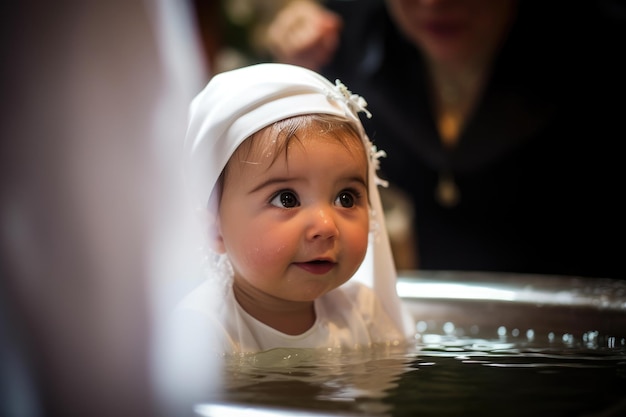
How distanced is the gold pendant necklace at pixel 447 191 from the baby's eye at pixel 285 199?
1.12 metres

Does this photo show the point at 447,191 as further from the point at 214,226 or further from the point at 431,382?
the point at 431,382

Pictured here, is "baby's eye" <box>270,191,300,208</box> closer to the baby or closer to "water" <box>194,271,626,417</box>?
the baby

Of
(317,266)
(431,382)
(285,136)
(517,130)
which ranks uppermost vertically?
(517,130)

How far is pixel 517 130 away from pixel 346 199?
3.38 feet

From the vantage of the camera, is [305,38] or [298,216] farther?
[305,38]

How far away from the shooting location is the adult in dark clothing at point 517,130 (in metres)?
1.94

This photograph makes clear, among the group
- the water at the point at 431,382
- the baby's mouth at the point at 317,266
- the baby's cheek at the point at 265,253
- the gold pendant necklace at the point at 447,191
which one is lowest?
the water at the point at 431,382

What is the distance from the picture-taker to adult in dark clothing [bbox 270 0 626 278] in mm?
1944

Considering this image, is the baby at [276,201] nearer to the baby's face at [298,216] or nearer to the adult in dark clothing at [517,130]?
the baby's face at [298,216]

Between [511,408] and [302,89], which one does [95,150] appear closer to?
[511,408]

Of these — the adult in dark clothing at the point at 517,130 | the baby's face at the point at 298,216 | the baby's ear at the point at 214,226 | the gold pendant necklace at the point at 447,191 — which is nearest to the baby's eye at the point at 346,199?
the baby's face at the point at 298,216

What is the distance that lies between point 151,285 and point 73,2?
7.9 inches

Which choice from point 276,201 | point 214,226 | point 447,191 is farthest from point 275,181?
point 447,191

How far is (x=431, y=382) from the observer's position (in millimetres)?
792
